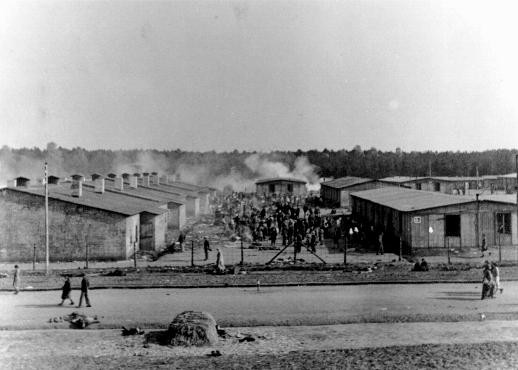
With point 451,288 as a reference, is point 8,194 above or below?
above

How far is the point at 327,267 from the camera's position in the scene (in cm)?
2769

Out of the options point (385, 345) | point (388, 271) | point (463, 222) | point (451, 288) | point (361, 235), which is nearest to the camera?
point (385, 345)

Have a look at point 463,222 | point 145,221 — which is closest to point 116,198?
point 145,221

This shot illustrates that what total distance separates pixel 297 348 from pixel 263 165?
459 ft

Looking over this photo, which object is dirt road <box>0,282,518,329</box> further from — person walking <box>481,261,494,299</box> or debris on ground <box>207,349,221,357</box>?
debris on ground <box>207,349,221,357</box>

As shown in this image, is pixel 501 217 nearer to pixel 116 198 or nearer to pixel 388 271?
pixel 388 271

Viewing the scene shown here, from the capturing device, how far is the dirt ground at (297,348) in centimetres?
1347

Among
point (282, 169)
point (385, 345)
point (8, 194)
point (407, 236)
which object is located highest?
point (282, 169)

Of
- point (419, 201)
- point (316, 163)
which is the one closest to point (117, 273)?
point (419, 201)

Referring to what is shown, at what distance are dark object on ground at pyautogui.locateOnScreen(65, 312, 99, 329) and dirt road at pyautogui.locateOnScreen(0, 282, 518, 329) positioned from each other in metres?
0.38

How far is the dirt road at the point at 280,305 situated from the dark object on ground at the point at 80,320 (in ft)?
1.24

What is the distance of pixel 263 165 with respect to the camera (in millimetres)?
154250

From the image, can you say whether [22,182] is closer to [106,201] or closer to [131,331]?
[106,201]

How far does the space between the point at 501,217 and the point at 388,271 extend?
1074 centimetres
